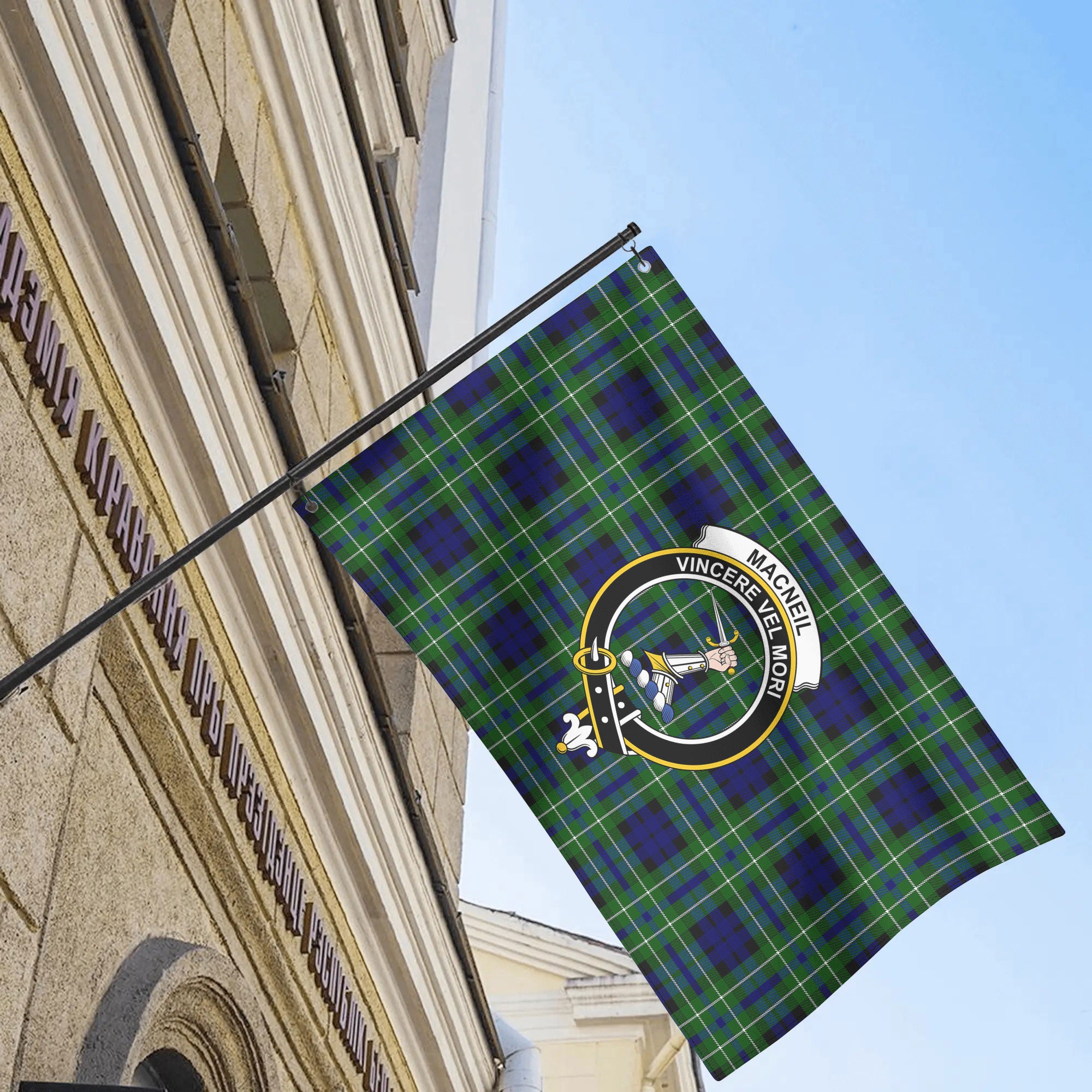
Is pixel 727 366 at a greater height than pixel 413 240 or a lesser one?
lesser

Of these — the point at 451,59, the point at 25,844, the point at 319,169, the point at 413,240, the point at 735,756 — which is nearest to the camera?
the point at 25,844

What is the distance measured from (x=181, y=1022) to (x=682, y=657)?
8.30 feet

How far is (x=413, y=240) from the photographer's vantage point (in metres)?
13.7

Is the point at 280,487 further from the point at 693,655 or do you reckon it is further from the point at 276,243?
the point at 276,243

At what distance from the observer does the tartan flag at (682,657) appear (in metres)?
5.16

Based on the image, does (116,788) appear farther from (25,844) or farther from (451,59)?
(451,59)

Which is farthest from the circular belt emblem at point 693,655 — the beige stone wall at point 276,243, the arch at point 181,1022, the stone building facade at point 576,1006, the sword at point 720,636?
the stone building facade at point 576,1006

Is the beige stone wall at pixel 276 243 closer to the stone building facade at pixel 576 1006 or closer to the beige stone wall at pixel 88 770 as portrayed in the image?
the beige stone wall at pixel 88 770

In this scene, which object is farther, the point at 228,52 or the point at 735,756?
the point at 228,52

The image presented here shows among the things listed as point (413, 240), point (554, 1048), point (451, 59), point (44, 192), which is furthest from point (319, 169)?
point (554, 1048)

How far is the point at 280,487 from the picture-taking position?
4496 millimetres

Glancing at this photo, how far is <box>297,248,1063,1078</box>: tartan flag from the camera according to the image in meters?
5.16

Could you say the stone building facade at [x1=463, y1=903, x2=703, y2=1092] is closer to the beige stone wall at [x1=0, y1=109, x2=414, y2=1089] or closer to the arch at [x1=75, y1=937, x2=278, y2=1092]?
the beige stone wall at [x1=0, y1=109, x2=414, y2=1089]

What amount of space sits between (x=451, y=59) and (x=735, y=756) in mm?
11426
